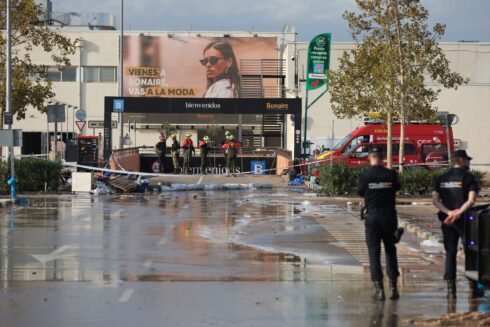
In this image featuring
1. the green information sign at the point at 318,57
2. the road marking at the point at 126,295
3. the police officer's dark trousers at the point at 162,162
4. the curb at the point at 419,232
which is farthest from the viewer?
the green information sign at the point at 318,57

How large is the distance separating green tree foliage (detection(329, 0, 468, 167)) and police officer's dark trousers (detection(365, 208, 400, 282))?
1839cm

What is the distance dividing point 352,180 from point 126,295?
17.3 m

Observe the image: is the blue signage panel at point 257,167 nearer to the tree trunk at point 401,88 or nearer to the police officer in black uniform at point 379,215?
the tree trunk at point 401,88

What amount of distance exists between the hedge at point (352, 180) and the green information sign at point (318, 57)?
1375 cm

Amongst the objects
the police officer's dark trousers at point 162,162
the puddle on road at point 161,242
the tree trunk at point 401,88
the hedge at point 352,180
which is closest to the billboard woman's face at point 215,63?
the police officer's dark trousers at point 162,162

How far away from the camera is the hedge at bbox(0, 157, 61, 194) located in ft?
91.5

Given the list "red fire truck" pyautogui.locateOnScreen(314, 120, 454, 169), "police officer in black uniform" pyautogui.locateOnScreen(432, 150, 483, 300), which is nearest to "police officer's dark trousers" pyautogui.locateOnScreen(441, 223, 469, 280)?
"police officer in black uniform" pyautogui.locateOnScreen(432, 150, 483, 300)

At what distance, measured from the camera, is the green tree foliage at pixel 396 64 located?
28.4 meters

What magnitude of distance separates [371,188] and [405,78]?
1871 centimetres

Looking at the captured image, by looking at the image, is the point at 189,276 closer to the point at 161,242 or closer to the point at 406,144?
the point at 161,242

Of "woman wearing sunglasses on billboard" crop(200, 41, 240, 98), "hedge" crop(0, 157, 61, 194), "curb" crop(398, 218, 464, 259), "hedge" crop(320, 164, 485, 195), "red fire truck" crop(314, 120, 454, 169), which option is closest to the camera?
"curb" crop(398, 218, 464, 259)

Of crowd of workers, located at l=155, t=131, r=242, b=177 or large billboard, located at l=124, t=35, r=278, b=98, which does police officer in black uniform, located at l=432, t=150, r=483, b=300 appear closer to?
crowd of workers, located at l=155, t=131, r=242, b=177

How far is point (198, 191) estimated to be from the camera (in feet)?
99.5

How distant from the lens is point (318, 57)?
4031 centimetres
